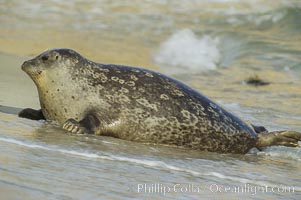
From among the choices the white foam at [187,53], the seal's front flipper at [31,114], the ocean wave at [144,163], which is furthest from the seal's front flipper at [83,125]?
the white foam at [187,53]

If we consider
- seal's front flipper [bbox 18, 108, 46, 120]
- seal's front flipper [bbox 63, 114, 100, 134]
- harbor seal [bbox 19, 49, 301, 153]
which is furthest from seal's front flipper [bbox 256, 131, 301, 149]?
seal's front flipper [bbox 18, 108, 46, 120]

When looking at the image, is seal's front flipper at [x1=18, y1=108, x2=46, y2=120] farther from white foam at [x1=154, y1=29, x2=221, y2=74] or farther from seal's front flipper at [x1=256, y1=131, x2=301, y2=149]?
white foam at [x1=154, y1=29, x2=221, y2=74]

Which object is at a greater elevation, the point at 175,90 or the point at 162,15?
the point at 162,15

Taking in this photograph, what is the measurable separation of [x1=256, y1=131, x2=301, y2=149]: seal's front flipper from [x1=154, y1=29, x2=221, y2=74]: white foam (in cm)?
623

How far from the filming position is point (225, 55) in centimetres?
1469

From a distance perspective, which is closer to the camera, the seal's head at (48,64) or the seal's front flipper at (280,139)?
the seal's head at (48,64)

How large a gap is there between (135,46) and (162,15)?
365 centimetres

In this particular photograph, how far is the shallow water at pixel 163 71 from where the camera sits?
13.0 feet

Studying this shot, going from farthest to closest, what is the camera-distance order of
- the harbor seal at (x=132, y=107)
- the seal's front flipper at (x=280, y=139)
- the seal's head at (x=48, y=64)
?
the seal's front flipper at (x=280, y=139) < the seal's head at (x=48, y=64) < the harbor seal at (x=132, y=107)

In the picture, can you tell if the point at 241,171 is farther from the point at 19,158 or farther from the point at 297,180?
the point at 19,158

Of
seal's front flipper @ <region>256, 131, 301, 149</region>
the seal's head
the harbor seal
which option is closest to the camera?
the harbor seal

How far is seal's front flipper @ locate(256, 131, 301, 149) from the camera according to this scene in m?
6.12

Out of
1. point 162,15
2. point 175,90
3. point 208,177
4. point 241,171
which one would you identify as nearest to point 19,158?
point 208,177

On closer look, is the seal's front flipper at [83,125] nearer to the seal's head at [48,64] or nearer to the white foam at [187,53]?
the seal's head at [48,64]
